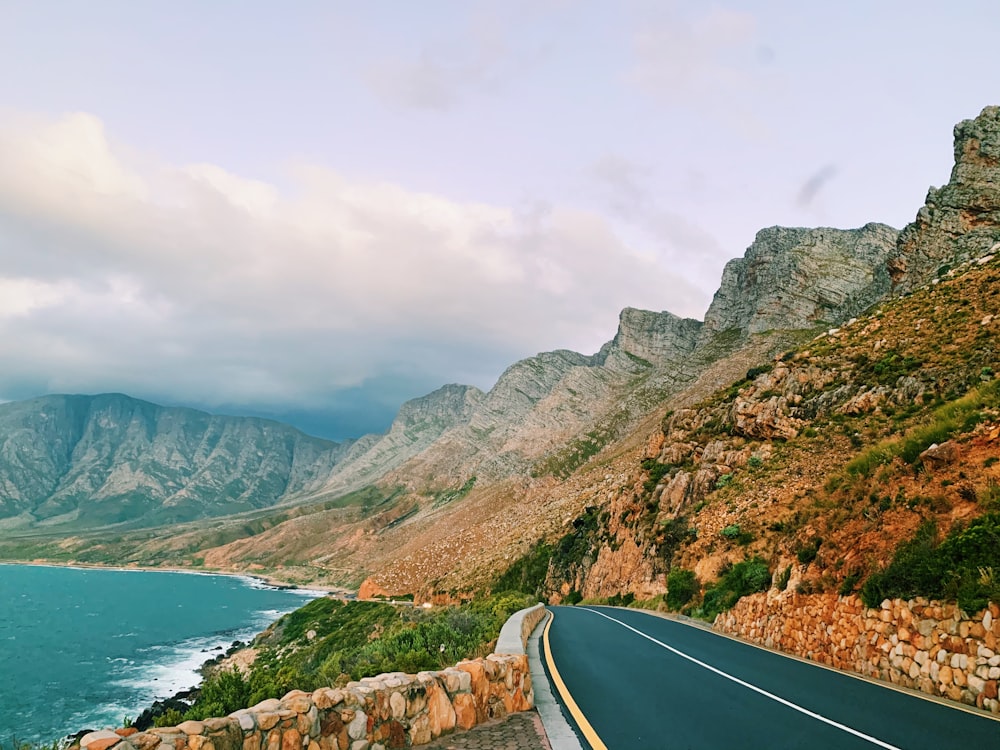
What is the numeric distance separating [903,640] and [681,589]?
17256 mm

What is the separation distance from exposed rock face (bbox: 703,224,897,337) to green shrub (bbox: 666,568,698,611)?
77.9 metres

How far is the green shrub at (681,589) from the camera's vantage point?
2605 cm

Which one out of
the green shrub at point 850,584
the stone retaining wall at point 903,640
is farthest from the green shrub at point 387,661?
the green shrub at point 850,584

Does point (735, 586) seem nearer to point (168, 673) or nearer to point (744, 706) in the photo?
point (744, 706)

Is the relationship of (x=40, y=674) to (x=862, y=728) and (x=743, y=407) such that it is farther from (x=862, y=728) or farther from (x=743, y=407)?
(x=862, y=728)

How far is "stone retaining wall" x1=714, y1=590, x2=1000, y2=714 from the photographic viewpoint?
331 inches

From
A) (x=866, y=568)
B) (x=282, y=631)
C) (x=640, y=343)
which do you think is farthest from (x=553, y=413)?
(x=866, y=568)

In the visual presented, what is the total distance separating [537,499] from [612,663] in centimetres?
7688

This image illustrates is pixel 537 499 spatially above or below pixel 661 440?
below

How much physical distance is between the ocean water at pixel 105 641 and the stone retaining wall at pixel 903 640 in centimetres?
4660

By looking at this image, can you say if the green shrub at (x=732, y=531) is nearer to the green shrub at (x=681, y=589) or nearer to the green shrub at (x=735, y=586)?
the green shrub at (x=735, y=586)

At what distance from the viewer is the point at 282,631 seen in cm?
6894

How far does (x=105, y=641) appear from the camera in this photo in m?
71.9

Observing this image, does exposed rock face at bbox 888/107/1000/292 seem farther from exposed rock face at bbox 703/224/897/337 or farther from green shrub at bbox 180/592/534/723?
exposed rock face at bbox 703/224/897/337
